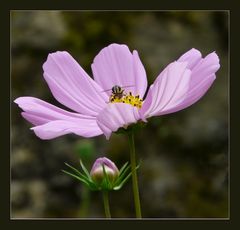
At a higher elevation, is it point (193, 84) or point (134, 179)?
point (193, 84)

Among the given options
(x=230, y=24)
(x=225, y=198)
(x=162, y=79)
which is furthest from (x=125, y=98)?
(x=225, y=198)

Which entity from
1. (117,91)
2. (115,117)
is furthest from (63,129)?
(117,91)

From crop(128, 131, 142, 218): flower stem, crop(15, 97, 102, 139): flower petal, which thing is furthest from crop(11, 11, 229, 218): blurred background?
crop(128, 131, 142, 218): flower stem

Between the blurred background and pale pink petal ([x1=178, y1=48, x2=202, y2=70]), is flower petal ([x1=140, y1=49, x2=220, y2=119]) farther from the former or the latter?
the blurred background

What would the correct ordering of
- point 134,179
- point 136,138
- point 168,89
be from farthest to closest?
point 136,138
point 168,89
point 134,179

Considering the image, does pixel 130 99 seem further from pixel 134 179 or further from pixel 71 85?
pixel 134 179

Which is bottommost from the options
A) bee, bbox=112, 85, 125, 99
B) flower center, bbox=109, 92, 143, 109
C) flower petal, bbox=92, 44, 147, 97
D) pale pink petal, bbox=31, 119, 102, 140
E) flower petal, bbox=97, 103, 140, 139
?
pale pink petal, bbox=31, 119, 102, 140

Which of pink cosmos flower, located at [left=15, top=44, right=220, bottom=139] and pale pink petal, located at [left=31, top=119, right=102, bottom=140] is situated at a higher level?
pink cosmos flower, located at [left=15, top=44, right=220, bottom=139]

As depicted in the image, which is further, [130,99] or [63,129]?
[130,99]

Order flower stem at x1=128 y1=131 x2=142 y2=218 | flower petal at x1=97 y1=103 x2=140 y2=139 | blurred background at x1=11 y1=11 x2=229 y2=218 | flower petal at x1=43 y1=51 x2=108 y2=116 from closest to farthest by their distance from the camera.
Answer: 1. flower stem at x1=128 y1=131 x2=142 y2=218
2. flower petal at x1=97 y1=103 x2=140 y2=139
3. flower petal at x1=43 y1=51 x2=108 y2=116
4. blurred background at x1=11 y1=11 x2=229 y2=218
